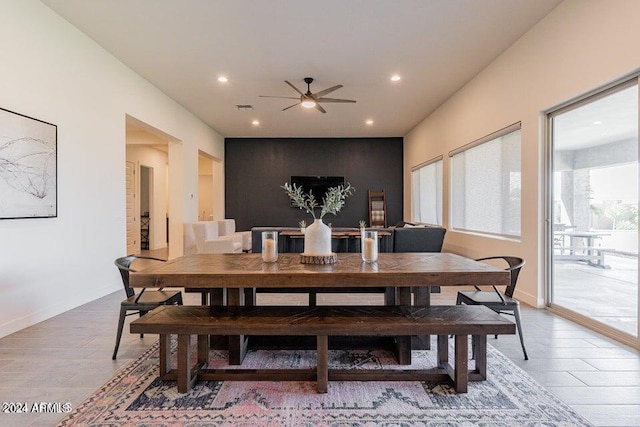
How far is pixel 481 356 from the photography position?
2141 millimetres

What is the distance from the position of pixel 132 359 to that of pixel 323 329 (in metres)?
1.48

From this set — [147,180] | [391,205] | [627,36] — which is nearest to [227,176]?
[147,180]

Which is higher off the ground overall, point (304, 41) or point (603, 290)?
point (304, 41)

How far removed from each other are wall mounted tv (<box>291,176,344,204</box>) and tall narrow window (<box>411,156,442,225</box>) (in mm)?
2034

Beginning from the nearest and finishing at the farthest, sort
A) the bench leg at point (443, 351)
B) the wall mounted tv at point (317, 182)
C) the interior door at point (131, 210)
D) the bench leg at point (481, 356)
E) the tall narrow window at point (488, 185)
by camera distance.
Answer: the bench leg at point (481, 356) → the bench leg at point (443, 351) → the tall narrow window at point (488, 185) → the interior door at point (131, 210) → the wall mounted tv at point (317, 182)

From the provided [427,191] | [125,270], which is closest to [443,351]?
[125,270]

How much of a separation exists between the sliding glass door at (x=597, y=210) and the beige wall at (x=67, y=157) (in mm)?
5090

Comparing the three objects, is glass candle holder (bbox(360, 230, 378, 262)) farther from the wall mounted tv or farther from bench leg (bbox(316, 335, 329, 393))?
the wall mounted tv

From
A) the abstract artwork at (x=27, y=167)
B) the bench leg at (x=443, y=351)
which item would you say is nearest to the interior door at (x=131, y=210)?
the abstract artwork at (x=27, y=167)

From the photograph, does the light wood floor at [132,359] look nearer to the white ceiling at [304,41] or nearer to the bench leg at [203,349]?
the bench leg at [203,349]

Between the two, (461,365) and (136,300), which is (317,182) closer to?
(136,300)

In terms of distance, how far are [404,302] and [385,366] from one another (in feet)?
1.49

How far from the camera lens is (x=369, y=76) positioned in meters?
5.10

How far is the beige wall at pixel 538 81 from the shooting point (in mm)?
2766
